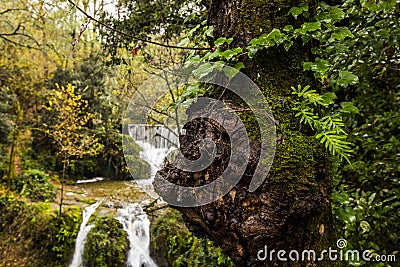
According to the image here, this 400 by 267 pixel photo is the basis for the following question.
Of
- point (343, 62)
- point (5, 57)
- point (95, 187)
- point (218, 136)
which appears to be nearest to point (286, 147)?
point (218, 136)

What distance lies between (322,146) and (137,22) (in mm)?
3077

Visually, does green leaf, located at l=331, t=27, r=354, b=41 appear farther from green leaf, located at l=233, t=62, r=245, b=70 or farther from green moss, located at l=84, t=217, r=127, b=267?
green moss, located at l=84, t=217, r=127, b=267

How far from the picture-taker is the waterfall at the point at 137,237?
22.6 ft

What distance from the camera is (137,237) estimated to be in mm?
7156

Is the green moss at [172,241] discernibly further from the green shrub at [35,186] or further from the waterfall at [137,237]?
the green shrub at [35,186]

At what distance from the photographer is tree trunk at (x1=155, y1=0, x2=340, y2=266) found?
0.99m

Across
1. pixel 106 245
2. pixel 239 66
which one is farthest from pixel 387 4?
pixel 106 245

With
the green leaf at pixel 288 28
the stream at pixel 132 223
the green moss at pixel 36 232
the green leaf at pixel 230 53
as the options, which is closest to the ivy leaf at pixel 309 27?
the green leaf at pixel 288 28

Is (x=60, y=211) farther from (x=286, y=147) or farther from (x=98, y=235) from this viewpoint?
(x=286, y=147)

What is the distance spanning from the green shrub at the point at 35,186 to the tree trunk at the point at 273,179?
8.62m

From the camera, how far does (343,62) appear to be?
2074 mm

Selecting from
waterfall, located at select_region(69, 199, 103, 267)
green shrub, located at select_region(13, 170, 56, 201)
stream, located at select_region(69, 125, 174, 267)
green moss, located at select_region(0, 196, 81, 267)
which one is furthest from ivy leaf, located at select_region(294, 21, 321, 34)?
green shrub, located at select_region(13, 170, 56, 201)

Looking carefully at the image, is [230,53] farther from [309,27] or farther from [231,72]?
[309,27]

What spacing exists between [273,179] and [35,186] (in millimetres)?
9275
